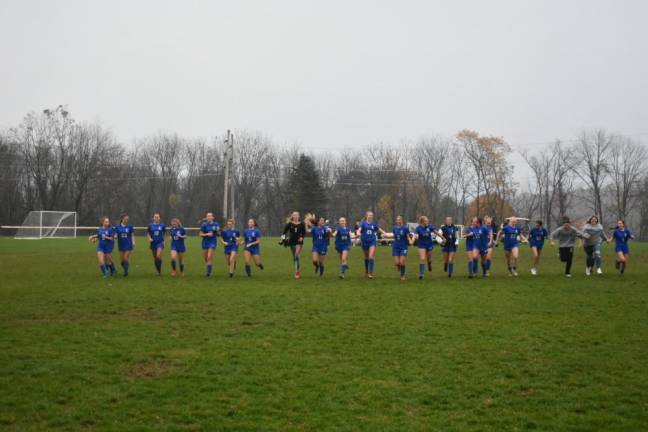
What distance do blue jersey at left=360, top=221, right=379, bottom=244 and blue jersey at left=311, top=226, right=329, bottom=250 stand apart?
1235 millimetres

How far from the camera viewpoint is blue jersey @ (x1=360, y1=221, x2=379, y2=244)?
18.8m

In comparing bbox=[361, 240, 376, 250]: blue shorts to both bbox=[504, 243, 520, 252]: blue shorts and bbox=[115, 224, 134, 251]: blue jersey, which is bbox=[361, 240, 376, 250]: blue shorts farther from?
bbox=[115, 224, 134, 251]: blue jersey

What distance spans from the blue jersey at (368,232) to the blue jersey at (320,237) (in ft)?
4.05

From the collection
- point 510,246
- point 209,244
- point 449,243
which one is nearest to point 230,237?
point 209,244

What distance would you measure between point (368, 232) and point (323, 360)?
1121 centimetres

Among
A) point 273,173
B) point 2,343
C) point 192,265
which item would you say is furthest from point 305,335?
point 273,173

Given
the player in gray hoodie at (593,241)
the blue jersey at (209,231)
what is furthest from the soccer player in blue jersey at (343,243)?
the player in gray hoodie at (593,241)

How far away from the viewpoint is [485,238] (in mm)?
19078

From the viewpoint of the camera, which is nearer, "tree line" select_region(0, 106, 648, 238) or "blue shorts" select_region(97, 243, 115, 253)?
"blue shorts" select_region(97, 243, 115, 253)

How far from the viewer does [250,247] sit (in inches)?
761

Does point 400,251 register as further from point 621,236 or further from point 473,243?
point 621,236

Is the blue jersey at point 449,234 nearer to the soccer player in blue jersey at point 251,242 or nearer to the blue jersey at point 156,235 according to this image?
the soccer player in blue jersey at point 251,242

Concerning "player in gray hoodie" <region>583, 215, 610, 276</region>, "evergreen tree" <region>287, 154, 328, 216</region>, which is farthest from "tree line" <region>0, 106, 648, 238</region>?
"player in gray hoodie" <region>583, 215, 610, 276</region>

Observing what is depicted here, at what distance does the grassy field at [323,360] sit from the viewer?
5793mm
